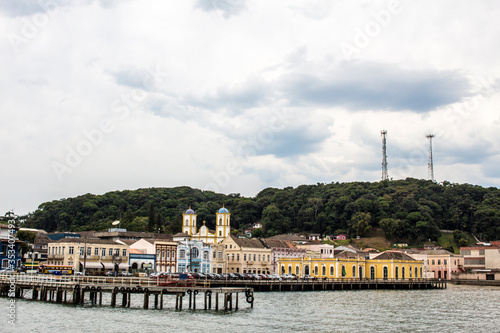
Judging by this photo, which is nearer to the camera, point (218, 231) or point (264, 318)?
point (264, 318)

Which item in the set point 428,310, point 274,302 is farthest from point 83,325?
point 428,310

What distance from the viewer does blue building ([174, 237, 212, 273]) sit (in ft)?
309

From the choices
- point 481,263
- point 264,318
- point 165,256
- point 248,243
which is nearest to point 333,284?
point 248,243

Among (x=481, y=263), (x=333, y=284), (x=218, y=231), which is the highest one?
(x=218, y=231)

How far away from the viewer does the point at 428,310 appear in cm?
5591

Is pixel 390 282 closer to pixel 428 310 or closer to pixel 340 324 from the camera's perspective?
pixel 428 310

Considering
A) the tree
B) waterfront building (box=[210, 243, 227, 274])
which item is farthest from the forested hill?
waterfront building (box=[210, 243, 227, 274])

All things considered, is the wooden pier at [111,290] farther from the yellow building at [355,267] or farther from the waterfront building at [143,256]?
the yellow building at [355,267]

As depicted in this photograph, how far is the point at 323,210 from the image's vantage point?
169500 mm

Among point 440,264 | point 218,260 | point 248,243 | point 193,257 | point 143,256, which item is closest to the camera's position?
point 143,256

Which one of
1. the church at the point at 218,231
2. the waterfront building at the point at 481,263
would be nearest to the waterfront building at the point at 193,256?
the church at the point at 218,231

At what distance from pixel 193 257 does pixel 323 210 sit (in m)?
80.3

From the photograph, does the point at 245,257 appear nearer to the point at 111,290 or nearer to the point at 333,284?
the point at 333,284

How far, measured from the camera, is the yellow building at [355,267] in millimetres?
96562
